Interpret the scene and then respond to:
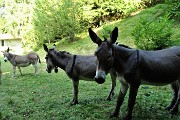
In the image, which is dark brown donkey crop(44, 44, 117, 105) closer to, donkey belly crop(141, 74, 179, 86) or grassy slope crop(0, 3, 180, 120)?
grassy slope crop(0, 3, 180, 120)

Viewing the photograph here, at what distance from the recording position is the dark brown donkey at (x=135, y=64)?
408cm

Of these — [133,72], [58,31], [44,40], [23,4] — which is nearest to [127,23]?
[58,31]

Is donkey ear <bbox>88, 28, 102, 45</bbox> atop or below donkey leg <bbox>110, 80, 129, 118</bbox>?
atop

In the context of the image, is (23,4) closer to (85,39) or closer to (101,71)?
(85,39)

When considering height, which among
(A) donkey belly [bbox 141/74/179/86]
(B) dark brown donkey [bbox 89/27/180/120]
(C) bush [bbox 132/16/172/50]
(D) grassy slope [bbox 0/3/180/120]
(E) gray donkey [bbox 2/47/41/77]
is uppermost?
(B) dark brown donkey [bbox 89/27/180/120]

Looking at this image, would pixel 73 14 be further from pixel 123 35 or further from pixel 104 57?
pixel 104 57

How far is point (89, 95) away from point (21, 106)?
188cm

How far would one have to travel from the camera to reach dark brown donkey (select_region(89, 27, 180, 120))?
13.4 feet

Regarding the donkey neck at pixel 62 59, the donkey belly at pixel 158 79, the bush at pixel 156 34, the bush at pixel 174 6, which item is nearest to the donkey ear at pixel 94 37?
the donkey belly at pixel 158 79

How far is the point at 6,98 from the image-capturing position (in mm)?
7961

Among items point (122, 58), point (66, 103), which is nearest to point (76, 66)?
point (66, 103)

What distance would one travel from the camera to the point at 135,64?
14.3 ft

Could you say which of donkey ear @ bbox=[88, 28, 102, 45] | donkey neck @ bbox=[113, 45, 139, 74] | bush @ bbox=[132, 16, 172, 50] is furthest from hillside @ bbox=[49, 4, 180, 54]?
donkey ear @ bbox=[88, 28, 102, 45]

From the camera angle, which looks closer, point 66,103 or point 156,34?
point 66,103
